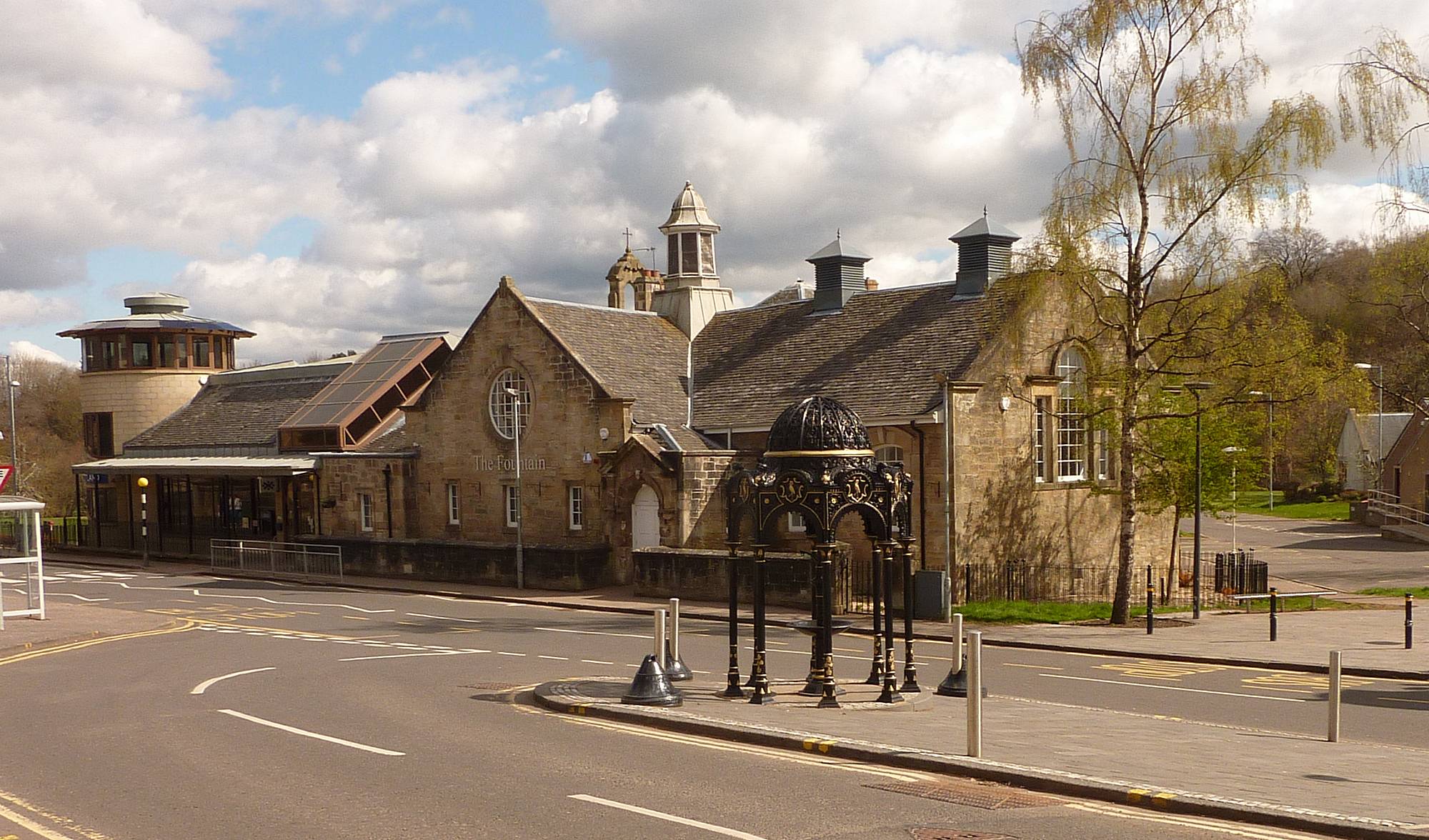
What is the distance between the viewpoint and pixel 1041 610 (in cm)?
2700

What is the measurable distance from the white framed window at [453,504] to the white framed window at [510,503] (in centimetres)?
234

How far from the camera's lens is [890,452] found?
98.5 ft

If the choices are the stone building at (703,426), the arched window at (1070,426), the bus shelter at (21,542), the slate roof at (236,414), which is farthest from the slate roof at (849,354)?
the slate roof at (236,414)

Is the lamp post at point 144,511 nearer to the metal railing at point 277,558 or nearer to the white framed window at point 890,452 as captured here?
the metal railing at point 277,558

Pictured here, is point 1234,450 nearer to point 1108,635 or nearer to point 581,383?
point 1108,635

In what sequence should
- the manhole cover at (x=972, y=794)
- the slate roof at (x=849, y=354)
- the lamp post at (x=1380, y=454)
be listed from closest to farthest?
the manhole cover at (x=972, y=794) < the slate roof at (x=849, y=354) < the lamp post at (x=1380, y=454)

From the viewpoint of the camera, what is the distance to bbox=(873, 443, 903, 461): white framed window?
29.6 metres

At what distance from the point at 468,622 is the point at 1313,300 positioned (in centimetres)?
7311

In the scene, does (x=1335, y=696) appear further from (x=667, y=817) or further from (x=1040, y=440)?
(x=1040, y=440)

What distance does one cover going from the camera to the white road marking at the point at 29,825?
8.68m

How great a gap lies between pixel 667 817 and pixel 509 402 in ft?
93.1

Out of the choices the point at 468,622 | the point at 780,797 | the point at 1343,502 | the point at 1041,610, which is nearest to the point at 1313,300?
the point at 1343,502

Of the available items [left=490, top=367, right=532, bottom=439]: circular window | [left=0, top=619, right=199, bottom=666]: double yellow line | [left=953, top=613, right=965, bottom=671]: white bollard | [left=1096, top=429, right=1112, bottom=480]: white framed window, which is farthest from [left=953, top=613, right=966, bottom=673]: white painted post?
[left=490, top=367, right=532, bottom=439]: circular window

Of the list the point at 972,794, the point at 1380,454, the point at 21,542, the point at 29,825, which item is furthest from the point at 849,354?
the point at 1380,454
